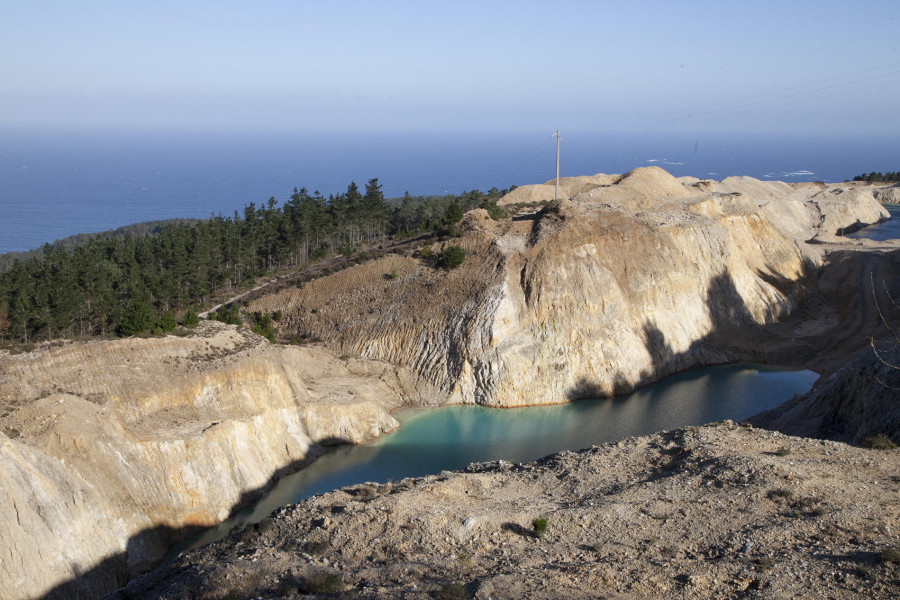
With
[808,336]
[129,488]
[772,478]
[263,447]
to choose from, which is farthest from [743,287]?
[129,488]

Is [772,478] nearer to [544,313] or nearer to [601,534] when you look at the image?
[601,534]

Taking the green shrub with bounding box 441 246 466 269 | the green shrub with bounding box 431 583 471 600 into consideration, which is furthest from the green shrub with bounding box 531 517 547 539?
the green shrub with bounding box 441 246 466 269

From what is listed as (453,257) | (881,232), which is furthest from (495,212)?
(881,232)

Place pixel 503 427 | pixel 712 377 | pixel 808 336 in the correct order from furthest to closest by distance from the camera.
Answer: pixel 808 336 → pixel 712 377 → pixel 503 427

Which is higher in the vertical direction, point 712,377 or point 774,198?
point 774,198

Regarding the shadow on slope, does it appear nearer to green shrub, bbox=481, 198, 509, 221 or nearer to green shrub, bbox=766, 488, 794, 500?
green shrub, bbox=766, 488, 794, 500

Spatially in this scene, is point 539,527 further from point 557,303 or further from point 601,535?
point 557,303
